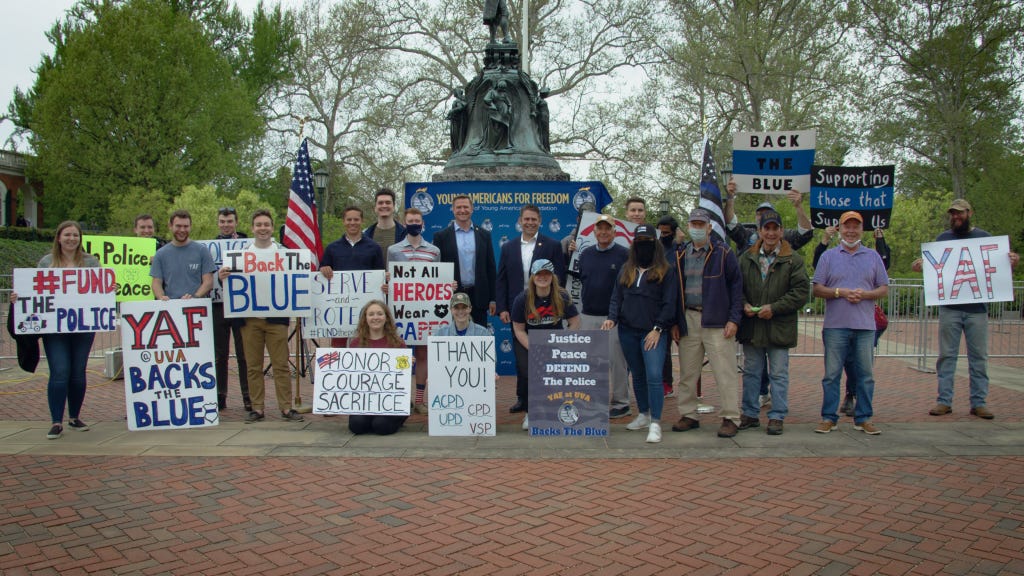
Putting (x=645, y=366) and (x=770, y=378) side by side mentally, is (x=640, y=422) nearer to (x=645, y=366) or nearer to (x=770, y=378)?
(x=645, y=366)

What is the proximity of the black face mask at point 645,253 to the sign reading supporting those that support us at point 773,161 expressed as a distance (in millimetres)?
1929

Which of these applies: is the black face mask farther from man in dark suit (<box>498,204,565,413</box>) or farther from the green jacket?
man in dark suit (<box>498,204,565,413</box>)

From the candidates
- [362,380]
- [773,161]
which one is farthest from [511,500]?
[773,161]

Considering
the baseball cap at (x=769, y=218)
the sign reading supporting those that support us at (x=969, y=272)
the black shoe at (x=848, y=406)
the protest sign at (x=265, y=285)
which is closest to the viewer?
the baseball cap at (x=769, y=218)

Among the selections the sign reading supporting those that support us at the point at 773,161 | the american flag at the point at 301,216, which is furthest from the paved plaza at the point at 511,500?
the sign reading supporting those that support us at the point at 773,161

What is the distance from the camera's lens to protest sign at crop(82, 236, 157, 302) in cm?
902

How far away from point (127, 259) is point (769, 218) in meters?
7.41

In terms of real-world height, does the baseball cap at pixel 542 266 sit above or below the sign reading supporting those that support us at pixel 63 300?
above

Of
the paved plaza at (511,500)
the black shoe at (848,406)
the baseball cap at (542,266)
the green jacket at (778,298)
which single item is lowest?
the paved plaza at (511,500)

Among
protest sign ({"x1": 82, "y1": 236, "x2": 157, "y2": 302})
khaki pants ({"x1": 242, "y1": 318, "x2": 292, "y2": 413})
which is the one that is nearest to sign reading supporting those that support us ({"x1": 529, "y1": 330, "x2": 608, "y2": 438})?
khaki pants ({"x1": 242, "y1": 318, "x2": 292, "y2": 413})

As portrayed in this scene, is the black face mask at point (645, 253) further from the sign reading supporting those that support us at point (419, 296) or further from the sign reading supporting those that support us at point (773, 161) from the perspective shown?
the sign reading supporting those that support us at point (419, 296)

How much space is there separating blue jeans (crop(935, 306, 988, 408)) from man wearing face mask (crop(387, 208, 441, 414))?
524 centimetres

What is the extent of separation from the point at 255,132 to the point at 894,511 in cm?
3969

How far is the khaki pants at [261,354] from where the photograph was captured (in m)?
7.24
